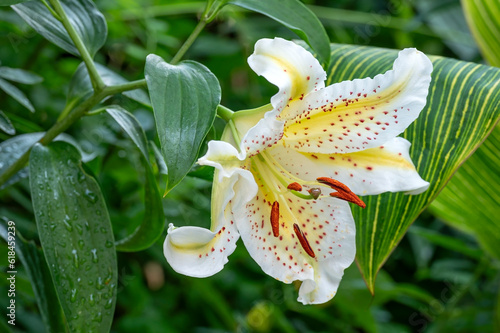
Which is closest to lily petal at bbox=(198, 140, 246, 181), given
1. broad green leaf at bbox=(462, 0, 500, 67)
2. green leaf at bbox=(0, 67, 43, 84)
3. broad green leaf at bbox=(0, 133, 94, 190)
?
broad green leaf at bbox=(0, 133, 94, 190)

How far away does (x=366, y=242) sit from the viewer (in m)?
0.56

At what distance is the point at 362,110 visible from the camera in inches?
18.1

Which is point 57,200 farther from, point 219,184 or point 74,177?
point 219,184

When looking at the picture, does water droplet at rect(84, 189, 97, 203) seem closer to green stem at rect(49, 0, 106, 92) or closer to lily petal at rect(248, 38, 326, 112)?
green stem at rect(49, 0, 106, 92)

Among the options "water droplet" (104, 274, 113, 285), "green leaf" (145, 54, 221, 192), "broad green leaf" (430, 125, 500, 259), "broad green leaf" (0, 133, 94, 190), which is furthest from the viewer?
"broad green leaf" (430, 125, 500, 259)

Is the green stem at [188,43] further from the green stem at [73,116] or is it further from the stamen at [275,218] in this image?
the stamen at [275,218]

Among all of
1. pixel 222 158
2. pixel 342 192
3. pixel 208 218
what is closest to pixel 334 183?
pixel 342 192

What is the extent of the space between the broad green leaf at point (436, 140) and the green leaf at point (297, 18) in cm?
9

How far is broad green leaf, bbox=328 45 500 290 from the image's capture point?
1.69 feet

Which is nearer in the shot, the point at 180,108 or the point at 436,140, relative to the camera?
the point at 180,108

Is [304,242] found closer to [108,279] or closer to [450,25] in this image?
[108,279]

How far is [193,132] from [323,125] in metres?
0.13

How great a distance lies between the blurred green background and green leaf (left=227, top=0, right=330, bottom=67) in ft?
0.39

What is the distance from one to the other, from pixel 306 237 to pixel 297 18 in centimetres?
19
